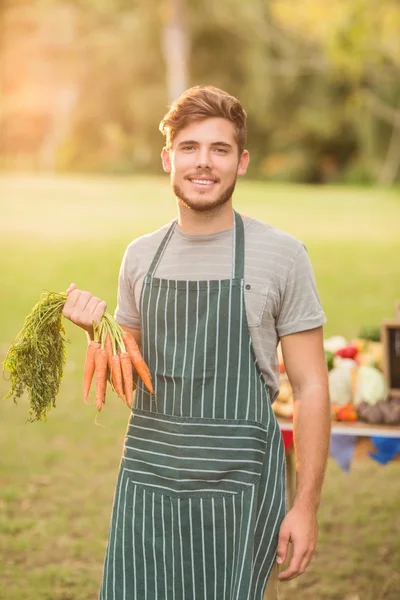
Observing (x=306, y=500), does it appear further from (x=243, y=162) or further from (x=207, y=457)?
(x=243, y=162)

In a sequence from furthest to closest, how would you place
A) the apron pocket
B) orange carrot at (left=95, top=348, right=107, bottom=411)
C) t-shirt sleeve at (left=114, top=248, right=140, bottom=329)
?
t-shirt sleeve at (left=114, top=248, right=140, bottom=329), orange carrot at (left=95, top=348, right=107, bottom=411), the apron pocket

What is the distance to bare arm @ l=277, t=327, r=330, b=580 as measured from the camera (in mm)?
2477

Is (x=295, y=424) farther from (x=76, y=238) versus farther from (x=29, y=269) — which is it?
(x=76, y=238)

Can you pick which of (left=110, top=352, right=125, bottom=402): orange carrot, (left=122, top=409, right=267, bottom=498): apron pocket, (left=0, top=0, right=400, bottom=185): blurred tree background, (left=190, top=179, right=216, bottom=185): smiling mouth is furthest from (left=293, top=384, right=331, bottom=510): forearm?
(left=0, top=0, right=400, bottom=185): blurred tree background

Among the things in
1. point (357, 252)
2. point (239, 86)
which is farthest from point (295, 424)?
point (239, 86)

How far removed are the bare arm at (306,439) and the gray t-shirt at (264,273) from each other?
0.05m

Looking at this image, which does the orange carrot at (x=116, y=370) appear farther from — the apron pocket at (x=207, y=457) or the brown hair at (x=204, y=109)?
the brown hair at (x=204, y=109)

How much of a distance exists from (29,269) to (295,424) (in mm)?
12188

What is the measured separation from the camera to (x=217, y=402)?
246 centimetres

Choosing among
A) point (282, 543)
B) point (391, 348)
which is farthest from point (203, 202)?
point (391, 348)

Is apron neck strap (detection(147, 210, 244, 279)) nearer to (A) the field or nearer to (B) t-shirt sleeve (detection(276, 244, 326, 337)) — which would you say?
(B) t-shirt sleeve (detection(276, 244, 326, 337))

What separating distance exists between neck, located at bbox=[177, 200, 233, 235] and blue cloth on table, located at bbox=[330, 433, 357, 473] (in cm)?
163

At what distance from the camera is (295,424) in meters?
2.54

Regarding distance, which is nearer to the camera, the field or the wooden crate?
the wooden crate
